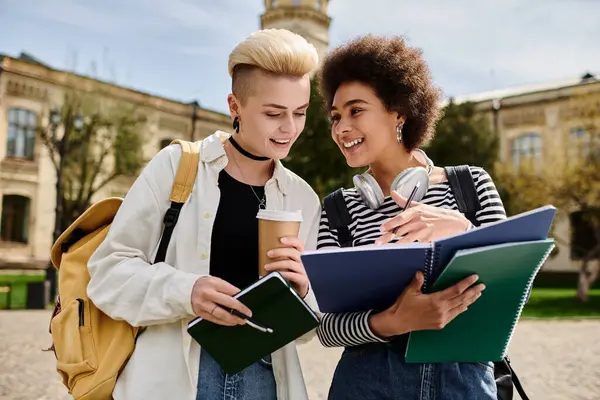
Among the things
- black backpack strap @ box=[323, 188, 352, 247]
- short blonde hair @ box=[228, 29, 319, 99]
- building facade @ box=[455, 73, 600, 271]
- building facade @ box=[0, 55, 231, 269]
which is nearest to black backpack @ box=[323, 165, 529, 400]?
black backpack strap @ box=[323, 188, 352, 247]

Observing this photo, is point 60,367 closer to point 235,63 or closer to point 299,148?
point 235,63

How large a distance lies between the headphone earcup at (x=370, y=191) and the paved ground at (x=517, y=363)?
426 centimetres

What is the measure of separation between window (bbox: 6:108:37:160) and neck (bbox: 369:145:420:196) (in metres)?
26.3

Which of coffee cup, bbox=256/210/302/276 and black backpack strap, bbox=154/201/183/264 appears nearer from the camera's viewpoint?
coffee cup, bbox=256/210/302/276

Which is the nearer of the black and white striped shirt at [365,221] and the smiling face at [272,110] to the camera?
the black and white striped shirt at [365,221]

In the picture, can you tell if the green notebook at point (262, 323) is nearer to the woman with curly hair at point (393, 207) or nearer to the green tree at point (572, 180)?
the woman with curly hair at point (393, 207)

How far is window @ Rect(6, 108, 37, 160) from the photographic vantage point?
2577 centimetres

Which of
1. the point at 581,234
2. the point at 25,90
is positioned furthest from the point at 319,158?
the point at 581,234

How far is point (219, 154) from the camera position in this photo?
213 cm

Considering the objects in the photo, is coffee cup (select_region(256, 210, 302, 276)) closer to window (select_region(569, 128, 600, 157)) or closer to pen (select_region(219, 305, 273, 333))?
pen (select_region(219, 305, 273, 333))

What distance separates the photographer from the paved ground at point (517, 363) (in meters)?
6.38

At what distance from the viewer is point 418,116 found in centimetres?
234

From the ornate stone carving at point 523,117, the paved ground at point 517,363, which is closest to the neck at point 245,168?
the paved ground at point 517,363

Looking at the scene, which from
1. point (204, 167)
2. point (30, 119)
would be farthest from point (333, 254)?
point (30, 119)
